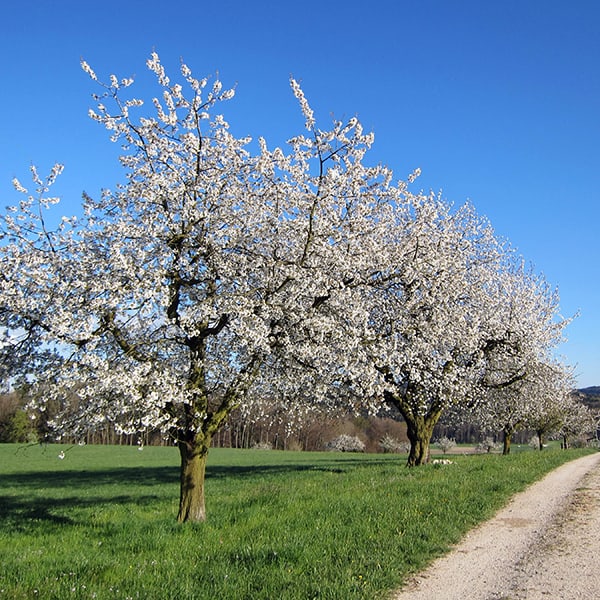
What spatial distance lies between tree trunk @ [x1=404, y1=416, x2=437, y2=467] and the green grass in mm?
6057

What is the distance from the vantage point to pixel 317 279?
43.5 feet

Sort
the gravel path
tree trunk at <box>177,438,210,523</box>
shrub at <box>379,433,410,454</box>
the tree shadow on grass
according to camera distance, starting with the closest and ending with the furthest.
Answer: the gravel path
tree trunk at <box>177,438,210,523</box>
the tree shadow on grass
shrub at <box>379,433,410,454</box>

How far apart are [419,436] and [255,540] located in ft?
56.6

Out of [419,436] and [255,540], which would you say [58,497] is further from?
[419,436]

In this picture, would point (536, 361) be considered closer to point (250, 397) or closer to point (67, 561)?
point (250, 397)

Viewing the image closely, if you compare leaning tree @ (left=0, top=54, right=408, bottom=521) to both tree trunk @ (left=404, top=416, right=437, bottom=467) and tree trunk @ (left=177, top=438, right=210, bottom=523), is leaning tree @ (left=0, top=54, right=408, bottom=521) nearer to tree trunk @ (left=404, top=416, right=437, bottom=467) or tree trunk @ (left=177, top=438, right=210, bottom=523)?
tree trunk @ (left=177, top=438, right=210, bottom=523)

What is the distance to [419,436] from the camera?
26.7m

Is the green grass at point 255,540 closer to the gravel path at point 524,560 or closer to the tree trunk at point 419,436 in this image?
the gravel path at point 524,560

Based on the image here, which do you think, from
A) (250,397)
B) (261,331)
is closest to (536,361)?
(250,397)

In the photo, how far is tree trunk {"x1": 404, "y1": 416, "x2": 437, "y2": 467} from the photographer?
26562 mm

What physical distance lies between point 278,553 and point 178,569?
1.90 m

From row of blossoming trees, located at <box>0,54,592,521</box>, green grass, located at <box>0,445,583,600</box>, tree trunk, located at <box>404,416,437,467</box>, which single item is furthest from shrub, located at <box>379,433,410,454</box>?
row of blossoming trees, located at <box>0,54,592,521</box>

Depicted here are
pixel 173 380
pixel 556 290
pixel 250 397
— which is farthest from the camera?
pixel 556 290

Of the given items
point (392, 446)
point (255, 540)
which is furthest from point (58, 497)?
point (392, 446)
